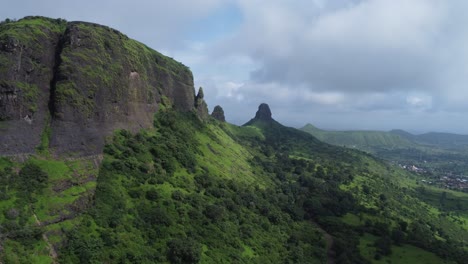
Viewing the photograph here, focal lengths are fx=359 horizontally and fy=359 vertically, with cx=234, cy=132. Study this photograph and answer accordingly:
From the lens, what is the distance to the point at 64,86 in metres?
73.1

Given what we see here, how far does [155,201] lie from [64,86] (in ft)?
98.6

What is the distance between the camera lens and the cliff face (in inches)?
2578

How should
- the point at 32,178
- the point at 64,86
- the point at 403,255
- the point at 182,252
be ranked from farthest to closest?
1. the point at 403,255
2. the point at 64,86
3. the point at 182,252
4. the point at 32,178

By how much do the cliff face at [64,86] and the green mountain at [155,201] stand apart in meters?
0.36

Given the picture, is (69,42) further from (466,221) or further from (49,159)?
(466,221)

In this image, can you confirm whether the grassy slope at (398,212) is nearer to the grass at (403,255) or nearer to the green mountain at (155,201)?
the green mountain at (155,201)

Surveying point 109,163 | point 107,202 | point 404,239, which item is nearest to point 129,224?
point 107,202

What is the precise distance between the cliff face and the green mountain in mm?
357

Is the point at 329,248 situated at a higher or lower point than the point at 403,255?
higher

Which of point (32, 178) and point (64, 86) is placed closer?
point (32, 178)

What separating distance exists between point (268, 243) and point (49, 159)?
53.2 metres

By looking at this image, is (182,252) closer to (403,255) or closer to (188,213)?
(188,213)

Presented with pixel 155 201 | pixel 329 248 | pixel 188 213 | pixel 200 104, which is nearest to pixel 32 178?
pixel 155 201

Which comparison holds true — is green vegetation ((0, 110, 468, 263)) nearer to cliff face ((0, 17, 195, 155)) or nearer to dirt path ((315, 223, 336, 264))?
dirt path ((315, 223, 336, 264))
